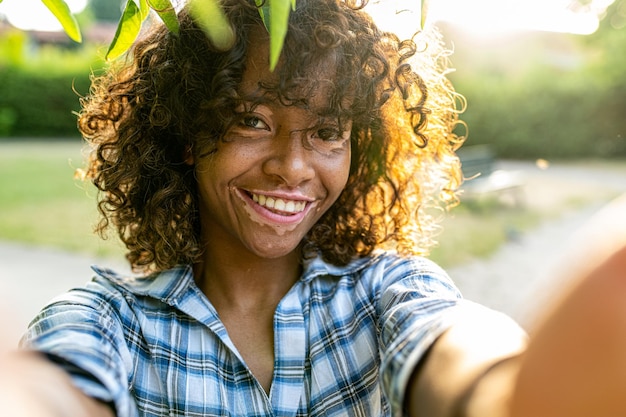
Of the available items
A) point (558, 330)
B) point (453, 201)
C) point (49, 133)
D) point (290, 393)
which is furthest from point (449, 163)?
point (49, 133)

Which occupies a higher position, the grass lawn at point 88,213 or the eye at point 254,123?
the eye at point 254,123

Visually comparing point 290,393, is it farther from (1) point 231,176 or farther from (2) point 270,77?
(2) point 270,77

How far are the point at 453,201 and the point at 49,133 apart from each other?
18.9m

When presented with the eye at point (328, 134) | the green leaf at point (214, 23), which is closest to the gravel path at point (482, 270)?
the eye at point (328, 134)

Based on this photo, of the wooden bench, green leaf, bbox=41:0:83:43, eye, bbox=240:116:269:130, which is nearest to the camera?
green leaf, bbox=41:0:83:43

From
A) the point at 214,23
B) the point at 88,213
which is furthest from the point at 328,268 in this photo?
the point at 88,213

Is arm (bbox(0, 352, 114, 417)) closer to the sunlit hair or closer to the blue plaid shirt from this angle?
the blue plaid shirt

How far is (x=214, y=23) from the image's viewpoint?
1.51 metres

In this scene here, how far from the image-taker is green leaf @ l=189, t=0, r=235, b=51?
4.37 feet

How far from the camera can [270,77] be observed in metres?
1.59

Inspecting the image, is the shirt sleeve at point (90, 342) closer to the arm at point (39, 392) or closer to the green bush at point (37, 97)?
the arm at point (39, 392)

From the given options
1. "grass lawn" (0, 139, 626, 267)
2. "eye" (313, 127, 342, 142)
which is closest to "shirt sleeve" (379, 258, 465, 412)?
"eye" (313, 127, 342, 142)

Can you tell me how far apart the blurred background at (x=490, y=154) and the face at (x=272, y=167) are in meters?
0.38

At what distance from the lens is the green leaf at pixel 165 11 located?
4.12ft
